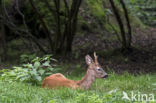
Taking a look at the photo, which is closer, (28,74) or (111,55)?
(28,74)

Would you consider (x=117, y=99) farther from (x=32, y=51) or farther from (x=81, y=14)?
(x=81, y=14)

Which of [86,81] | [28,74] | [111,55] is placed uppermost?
[28,74]

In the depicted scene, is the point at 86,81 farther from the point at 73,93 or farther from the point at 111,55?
the point at 111,55

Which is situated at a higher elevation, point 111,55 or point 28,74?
point 28,74

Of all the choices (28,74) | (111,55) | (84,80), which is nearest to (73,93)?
(84,80)

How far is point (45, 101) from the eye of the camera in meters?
4.74

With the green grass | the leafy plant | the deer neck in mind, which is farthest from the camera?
the leafy plant

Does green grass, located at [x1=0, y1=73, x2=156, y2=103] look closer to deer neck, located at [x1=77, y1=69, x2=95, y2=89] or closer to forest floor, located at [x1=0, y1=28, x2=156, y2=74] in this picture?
deer neck, located at [x1=77, y1=69, x2=95, y2=89]

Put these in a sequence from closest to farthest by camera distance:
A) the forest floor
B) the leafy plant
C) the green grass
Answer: the green grass, the leafy plant, the forest floor

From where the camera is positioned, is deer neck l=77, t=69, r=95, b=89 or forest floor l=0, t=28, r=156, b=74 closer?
deer neck l=77, t=69, r=95, b=89

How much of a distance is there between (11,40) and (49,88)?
25.7 ft

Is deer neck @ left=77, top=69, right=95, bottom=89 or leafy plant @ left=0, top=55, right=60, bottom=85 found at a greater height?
leafy plant @ left=0, top=55, right=60, bottom=85

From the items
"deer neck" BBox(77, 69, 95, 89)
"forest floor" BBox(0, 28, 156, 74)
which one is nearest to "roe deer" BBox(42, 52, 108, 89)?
"deer neck" BBox(77, 69, 95, 89)

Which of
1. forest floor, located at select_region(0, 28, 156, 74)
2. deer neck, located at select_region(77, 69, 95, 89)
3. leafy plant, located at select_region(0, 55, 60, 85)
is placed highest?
leafy plant, located at select_region(0, 55, 60, 85)
